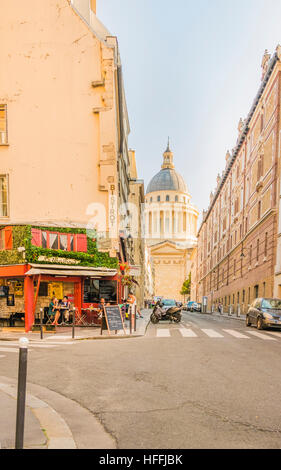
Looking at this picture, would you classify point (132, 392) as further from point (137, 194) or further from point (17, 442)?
point (137, 194)

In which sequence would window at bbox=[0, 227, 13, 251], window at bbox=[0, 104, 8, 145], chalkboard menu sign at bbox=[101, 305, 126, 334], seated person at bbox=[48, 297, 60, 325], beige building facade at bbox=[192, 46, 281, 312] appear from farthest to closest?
beige building facade at bbox=[192, 46, 281, 312]
window at bbox=[0, 104, 8, 145]
window at bbox=[0, 227, 13, 251]
seated person at bbox=[48, 297, 60, 325]
chalkboard menu sign at bbox=[101, 305, 126, 334]

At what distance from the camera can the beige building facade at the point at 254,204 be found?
29.3 m

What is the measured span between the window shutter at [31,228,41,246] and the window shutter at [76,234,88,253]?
234 cm

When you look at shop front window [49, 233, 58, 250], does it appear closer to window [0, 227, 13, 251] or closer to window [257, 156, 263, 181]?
window [0, 227, 13, 251]

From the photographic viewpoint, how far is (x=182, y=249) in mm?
148125

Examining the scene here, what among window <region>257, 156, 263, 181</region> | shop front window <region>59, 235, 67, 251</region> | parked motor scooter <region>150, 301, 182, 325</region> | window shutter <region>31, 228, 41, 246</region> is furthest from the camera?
window <region>257, 156, 263, 181</region>

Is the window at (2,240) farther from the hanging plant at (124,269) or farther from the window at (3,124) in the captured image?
the hanging plant at (124,269)

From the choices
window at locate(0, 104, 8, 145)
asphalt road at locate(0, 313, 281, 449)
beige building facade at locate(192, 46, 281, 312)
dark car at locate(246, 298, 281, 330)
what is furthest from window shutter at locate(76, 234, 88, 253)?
beige building facade at locate(192, 46, 281, 312)

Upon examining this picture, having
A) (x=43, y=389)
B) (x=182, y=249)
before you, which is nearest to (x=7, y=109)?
(x=43, y=389)

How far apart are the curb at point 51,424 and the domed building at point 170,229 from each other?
139714mm

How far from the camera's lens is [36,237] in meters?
18.1

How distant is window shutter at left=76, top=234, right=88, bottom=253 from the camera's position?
783 inches

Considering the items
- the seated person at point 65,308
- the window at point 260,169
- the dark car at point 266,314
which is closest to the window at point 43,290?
the seated person at point 65,308

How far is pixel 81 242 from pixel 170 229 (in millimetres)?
137339
